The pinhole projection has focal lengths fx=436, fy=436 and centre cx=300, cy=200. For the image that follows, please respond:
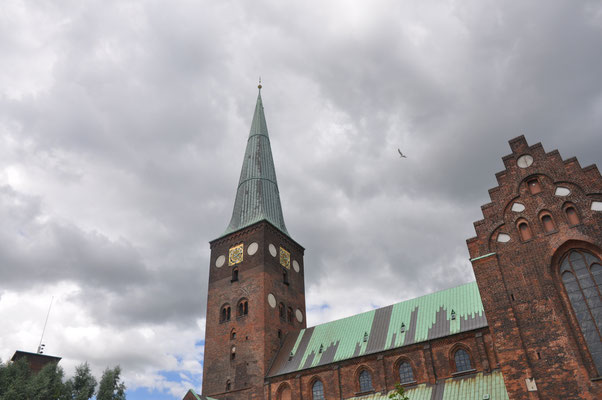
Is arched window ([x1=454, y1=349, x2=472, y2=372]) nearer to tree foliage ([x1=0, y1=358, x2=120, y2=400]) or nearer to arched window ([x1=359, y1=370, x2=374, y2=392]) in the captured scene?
arched window ([x1=359, y1=370, x2=374, y2=392])

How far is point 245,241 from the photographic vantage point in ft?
158

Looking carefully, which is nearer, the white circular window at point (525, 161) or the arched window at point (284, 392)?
the white circular window at point (525, 161)

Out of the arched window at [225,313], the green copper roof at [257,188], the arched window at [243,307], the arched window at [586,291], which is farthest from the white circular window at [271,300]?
the arched window at [586,291]

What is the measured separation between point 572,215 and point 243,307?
3033cm

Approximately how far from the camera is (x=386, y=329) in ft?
120

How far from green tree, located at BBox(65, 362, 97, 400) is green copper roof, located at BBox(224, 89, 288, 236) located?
1965 centimetres

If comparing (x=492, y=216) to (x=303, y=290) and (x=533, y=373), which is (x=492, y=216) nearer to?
(x=533, y=373)

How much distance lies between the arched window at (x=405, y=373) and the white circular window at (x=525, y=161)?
16.5 metres

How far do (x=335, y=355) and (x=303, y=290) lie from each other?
563 inches

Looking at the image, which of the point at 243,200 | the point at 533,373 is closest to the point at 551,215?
the point at 533,373

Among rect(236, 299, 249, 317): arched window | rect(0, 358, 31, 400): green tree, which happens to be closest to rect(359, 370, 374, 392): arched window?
rect(236, 299, 249, 317): arched window

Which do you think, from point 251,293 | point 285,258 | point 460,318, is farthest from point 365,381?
point 285,258

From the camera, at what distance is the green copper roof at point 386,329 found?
32.9m

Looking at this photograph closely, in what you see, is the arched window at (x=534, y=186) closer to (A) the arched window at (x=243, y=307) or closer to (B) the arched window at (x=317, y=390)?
(B) the arched window at (x=317, y=390)
